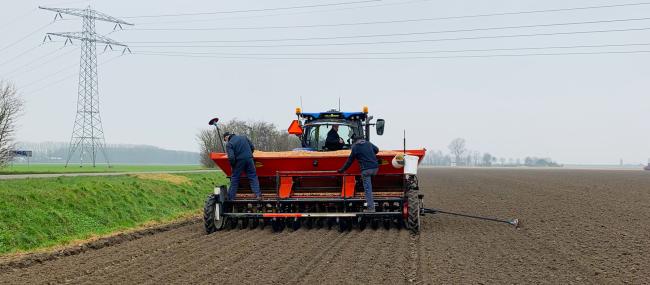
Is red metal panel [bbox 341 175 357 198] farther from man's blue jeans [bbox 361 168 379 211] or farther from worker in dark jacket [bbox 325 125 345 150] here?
worker in dark jacket [bbox 325 125 345 150]

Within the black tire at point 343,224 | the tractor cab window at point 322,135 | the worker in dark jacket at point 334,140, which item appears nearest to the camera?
the black tire at point 343,224

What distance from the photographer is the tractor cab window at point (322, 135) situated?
12.8 metres

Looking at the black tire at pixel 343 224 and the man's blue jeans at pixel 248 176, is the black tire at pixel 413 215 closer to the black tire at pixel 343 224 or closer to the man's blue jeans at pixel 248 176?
the black tire at pixel 343 224

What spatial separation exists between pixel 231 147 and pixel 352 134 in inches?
124

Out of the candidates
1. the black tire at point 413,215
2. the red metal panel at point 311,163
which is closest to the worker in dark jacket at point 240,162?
the red metal panel at point 311,163

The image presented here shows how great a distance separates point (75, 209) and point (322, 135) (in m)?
5.75

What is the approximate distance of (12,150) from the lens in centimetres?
3127

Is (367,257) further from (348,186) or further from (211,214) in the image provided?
(211,214)

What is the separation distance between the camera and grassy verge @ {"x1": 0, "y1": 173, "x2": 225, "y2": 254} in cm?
1034

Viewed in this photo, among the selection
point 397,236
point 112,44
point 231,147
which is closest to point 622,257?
point 397,236

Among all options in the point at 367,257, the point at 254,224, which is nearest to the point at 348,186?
the point at 254,224

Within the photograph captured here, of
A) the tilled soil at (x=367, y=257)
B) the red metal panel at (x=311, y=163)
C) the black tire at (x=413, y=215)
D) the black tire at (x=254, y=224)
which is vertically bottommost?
the tilled soil at (x=367, y=257)

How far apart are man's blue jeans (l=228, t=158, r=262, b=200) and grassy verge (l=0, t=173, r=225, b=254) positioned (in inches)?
123

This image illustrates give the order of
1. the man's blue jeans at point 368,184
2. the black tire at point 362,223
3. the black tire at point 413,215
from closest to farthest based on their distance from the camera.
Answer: the black tire at point 413,215 < the man's blue jeans at point 368,184 < the black tire at point 362,223
